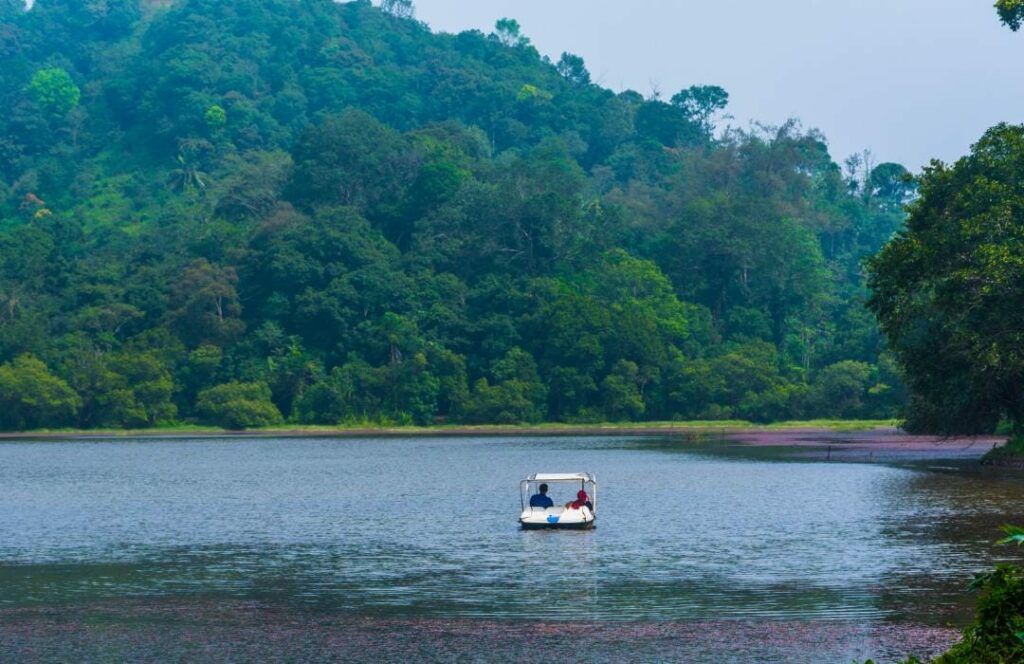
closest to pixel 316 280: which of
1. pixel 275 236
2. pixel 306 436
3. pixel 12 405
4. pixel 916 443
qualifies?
pixel 275 236

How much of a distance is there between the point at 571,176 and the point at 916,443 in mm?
76486

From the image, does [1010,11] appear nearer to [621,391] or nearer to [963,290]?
[963,290]

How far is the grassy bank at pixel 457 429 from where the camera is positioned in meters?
138

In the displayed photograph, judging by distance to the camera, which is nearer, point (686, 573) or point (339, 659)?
point (339, 659)

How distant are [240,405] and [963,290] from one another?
3519 inches

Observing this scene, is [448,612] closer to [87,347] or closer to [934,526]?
[934,526]

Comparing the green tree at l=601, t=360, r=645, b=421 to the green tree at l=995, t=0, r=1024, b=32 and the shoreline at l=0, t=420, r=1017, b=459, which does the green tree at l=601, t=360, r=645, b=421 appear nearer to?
the shoreline at l=0, t=420, r=1017, b=459

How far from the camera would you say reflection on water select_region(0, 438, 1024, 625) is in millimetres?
35250

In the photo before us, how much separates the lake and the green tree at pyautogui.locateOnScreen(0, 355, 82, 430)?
57.5 m

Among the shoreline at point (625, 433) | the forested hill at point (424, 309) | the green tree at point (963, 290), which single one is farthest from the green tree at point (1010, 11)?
the forested hill at point (424, 309)

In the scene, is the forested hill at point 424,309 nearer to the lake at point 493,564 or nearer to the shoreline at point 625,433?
the shoreline at point 625,433

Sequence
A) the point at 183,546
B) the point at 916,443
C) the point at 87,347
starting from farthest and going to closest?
the point at 87,347 → the point at 916,443 → the point at 183,546

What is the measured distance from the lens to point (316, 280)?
15188cm

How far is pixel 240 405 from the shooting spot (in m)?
141
